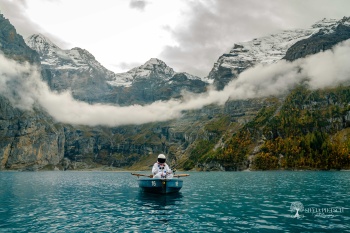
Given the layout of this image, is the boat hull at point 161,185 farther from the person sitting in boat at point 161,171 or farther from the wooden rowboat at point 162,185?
the person sitting in boat at point 161,171

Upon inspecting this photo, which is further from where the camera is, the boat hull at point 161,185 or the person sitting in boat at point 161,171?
the person sitting in boat at point 161,171

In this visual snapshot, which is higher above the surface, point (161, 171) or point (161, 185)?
point (161, 171)

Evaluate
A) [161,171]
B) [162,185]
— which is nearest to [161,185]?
[162,185]

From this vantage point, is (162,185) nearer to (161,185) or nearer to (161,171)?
(161,185)

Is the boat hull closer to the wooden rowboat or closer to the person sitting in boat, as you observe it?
the wooden rowboat

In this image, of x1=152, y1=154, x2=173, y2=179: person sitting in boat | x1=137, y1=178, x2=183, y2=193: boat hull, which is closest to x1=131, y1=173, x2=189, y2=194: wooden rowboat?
x1=137, y1=178, x2=183, y2=193: boat hull

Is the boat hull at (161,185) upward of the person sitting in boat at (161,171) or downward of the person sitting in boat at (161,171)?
downward

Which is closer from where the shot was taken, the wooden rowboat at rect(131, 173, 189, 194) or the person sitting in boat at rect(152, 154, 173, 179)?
the wooden rowboat at rect(131, 173, 189, 194)

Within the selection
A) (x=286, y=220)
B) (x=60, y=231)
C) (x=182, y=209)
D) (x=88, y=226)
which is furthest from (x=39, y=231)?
(x=286, y=220)

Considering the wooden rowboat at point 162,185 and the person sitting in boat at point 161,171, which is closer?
the wooden rowboat at point 162,185

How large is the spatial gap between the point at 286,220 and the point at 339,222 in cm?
472

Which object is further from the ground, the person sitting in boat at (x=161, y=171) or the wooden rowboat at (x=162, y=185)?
the person sitting in boat at (x=161, y=171)

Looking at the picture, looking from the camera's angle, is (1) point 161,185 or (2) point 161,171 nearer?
(1) point 161,185

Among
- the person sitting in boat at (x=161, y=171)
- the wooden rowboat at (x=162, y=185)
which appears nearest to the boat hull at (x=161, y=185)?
the wooden rowboat at (x=162, y=185)
